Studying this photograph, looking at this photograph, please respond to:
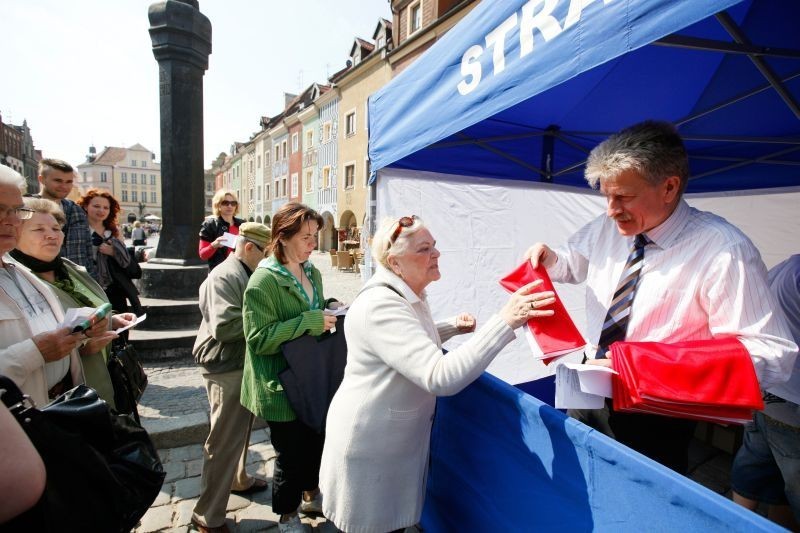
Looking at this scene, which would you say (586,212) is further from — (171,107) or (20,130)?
(20,130)

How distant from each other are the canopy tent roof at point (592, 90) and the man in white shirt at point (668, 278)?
0.36m

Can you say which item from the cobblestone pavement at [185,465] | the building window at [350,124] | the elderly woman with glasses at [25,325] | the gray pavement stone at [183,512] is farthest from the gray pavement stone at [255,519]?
the building window at [350,124]

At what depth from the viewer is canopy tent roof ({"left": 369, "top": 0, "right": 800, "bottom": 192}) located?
1.42 metres

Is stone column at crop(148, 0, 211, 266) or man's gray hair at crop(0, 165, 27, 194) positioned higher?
stone column at crop(148, 0, 211, 266)

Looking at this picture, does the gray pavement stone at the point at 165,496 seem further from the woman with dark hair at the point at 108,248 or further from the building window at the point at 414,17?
the building window at the point at 414,17

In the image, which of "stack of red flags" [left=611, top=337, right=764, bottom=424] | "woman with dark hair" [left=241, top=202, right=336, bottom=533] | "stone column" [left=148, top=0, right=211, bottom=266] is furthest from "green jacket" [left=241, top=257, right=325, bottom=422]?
"stone column" [left=148, top=0, right=211, bottom=266]

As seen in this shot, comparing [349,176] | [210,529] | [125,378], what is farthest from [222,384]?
[349,176]

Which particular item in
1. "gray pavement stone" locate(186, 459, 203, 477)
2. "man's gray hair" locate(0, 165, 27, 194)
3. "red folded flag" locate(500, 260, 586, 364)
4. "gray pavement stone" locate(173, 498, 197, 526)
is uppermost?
"man's gray hair" locate(0, 165, 27, 194)

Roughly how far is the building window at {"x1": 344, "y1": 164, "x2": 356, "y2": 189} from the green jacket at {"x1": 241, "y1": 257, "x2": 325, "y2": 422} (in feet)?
72.5

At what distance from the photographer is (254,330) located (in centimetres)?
219

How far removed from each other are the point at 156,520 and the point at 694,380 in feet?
10.1

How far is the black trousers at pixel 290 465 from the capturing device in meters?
2.25

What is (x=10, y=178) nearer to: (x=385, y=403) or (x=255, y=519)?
(x=385, y=403)

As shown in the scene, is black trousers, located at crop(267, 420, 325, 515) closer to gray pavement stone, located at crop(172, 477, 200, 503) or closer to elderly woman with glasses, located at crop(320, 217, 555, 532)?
elderly woman with glasses, located at crop(320, 217, 555, 532)
